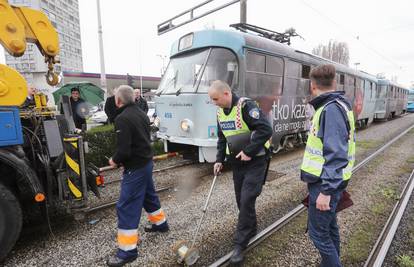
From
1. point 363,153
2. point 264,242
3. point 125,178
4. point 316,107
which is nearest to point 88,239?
point 125,178

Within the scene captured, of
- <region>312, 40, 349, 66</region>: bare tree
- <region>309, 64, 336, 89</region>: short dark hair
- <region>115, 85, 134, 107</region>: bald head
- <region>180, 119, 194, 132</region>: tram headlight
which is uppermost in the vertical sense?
<region>312, 40, 349, 66</region>: bare tree

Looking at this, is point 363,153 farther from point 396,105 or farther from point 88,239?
point 396,105

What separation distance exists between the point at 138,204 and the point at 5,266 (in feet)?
5.09

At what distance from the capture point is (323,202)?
198 cm

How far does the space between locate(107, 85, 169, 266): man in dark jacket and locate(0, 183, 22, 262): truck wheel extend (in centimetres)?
103

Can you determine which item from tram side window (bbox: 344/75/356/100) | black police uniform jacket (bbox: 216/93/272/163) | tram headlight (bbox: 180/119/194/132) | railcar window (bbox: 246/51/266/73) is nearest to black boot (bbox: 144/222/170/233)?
black police uniform jacket (bbox: 216/93/272/163)

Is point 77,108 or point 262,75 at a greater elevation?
point 262,75

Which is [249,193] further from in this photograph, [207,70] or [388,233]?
[207,70]

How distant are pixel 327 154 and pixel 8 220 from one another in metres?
3.17

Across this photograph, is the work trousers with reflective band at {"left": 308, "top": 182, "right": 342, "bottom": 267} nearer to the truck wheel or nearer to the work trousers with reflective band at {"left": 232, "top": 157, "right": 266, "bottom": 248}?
the work trousers with reflective band at {"left": 232, "top": 157, "right": 266, "bottom": 248}

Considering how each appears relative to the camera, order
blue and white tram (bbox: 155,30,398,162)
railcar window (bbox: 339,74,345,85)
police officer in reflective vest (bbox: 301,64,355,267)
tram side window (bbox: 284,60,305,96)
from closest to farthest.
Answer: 1. police officer in reflective vest (bbox: 301,64,355,267)
2. blue and white tram (bbox: 155,30,398,162)
3. tram side window (bbox: 284,60,305,96)
4. railcar window (bbox: 339,74,345,85)

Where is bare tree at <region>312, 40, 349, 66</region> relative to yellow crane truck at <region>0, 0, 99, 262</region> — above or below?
above

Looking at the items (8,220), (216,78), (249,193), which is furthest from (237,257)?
(216,78)

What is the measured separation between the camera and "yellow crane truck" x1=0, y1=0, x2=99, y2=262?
2719 mm
